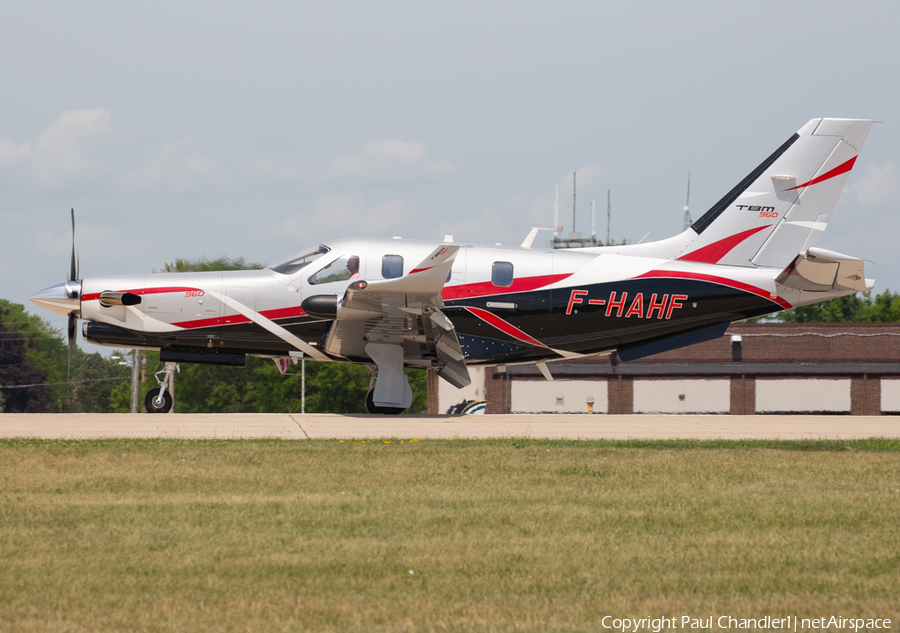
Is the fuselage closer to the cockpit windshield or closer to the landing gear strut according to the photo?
the cockpit windshield

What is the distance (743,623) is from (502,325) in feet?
44.5

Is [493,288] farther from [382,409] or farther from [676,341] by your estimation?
[676,341]

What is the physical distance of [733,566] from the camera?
20.0 ft

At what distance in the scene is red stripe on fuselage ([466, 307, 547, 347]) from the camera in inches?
719

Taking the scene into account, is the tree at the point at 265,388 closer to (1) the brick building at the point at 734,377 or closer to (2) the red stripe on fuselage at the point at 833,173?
(1) the brick building at the point at 734,377

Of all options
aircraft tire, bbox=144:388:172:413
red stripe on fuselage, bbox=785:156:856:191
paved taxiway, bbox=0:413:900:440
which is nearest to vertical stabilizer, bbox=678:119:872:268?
red stripe on fuselage, bbox=785:156:856:191

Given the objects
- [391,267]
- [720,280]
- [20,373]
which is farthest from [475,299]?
[20,373]

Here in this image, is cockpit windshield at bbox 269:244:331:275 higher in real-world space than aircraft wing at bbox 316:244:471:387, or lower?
higher

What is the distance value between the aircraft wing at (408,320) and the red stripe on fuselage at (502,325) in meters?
0.76

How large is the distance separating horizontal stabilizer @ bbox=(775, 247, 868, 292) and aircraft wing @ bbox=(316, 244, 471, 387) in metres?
6.97

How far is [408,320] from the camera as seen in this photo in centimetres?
1778

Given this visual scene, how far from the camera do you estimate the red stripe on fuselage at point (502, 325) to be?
18250mm

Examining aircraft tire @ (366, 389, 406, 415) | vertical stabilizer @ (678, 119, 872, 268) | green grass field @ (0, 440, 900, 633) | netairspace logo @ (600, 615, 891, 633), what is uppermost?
vertical stabilizer @ (678, 119, 872, 268)

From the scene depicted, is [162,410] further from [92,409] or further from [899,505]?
[92,409]
